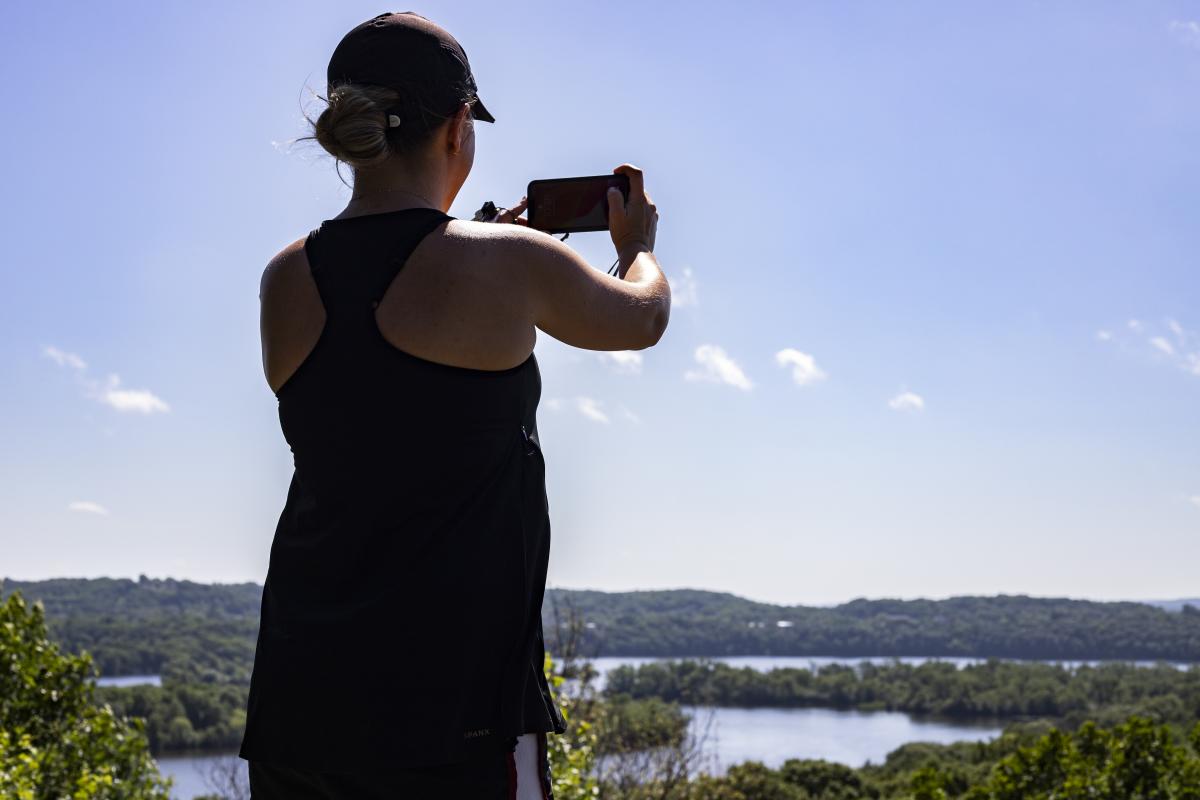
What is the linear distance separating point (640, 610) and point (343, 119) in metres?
54.0

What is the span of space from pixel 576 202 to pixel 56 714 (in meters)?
7.60

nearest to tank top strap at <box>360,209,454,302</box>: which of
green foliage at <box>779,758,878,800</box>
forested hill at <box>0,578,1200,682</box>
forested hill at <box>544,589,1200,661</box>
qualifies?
green foliage at <box>779,758,878,800</box>

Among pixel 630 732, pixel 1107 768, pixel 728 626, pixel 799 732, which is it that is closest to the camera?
pixel 1107 768

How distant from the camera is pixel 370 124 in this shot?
1.26 metres

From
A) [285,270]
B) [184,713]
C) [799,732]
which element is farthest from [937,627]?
[285,270]

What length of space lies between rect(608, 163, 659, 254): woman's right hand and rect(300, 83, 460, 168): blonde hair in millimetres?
311

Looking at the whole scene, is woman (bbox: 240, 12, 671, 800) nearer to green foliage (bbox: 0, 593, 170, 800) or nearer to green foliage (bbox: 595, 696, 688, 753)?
green foliage (bbox: 0, 593, 170, 800)

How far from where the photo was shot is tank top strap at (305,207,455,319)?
3.94 feet

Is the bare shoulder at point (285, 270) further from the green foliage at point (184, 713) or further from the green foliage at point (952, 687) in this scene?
the green foliage at point (952, 687)

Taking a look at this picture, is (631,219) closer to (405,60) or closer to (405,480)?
(405,60)

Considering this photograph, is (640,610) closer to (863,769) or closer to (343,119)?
(863,769)

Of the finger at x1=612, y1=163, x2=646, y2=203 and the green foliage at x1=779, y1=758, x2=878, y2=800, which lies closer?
the finger at x1=612, y1=163, x2=646, y2=203

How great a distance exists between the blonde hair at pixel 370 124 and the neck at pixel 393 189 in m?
0.02

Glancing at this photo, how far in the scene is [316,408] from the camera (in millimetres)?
1206
